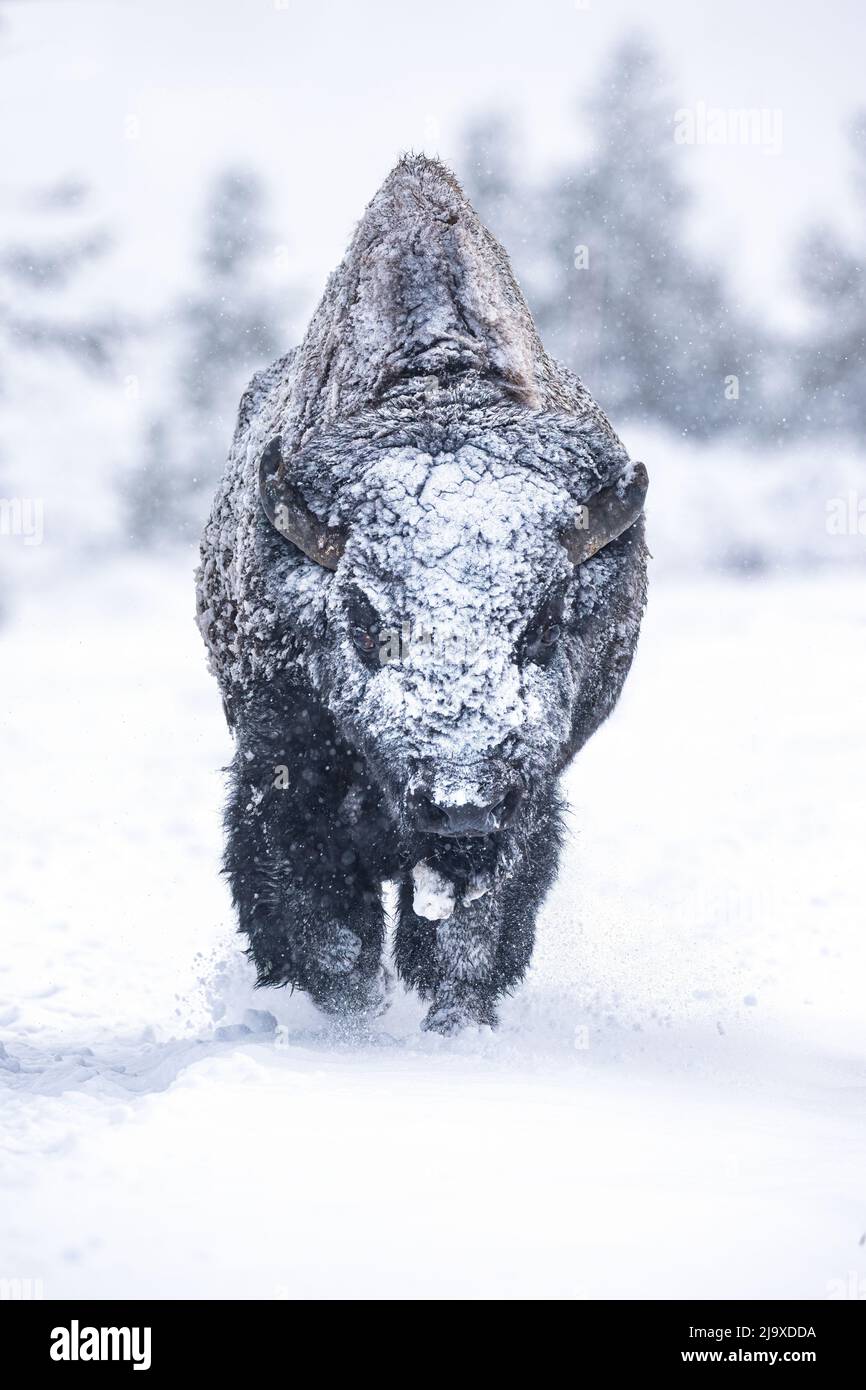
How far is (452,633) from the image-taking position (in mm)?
3572

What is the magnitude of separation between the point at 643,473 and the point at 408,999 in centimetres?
221

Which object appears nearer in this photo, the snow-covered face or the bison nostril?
the bison nostril

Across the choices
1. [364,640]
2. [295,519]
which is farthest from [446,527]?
[295,519]

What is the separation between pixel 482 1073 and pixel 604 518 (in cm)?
177

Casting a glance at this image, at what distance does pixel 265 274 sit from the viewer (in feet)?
60.7

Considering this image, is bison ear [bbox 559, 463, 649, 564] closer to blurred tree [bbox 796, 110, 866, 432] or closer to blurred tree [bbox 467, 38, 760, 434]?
blurred tree [bbox 467, 38, 760, 434]

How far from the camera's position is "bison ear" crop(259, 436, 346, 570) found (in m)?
3.89

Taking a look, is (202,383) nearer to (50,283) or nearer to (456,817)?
(50,283)

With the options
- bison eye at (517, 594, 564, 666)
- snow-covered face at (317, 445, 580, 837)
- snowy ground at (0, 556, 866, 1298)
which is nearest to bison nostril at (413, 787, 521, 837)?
snow-covered face at (317, 445, 580, 837)

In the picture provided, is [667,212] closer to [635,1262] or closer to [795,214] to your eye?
[795,214]

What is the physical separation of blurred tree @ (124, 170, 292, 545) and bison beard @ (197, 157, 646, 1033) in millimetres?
13908

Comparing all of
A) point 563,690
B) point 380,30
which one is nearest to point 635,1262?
point 563,690

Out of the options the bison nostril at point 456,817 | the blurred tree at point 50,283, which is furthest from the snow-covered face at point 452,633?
the blurred tree at point 50,283

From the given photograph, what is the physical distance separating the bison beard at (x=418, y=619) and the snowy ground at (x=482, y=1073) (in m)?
0.44
